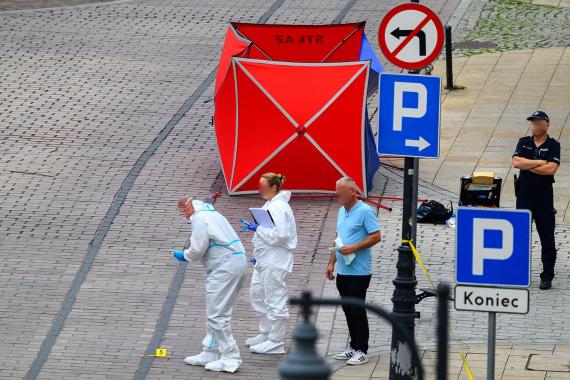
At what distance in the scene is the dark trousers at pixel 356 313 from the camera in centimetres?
1288

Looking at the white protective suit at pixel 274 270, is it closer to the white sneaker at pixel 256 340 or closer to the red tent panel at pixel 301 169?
the white sneaker at pixel 256 340

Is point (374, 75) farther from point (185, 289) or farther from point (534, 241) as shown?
point (185, 289)

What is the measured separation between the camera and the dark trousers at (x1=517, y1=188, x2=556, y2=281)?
1458cm

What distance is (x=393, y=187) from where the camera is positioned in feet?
60.5

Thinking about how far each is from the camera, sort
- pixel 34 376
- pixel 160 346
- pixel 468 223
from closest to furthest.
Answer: pixel 468 223, pixel 34 376, pixel 160 346

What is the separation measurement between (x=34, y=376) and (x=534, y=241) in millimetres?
6608

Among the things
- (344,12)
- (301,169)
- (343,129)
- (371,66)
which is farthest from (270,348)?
(344,12)

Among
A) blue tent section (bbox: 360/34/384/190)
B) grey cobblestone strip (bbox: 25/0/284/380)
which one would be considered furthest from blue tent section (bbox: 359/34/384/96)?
grey cobblestone strip (bbox: 25/0/284/380)

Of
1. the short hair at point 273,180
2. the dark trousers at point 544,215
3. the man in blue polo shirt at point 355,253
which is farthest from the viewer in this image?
the dark trousers at point 544,215

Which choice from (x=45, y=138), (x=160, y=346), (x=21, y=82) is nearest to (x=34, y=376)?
(x=160, y=346)

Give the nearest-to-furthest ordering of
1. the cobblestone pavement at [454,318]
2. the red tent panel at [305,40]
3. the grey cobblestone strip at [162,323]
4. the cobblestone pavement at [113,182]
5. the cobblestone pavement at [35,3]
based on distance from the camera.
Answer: the grey cobblestone strip at [162,323], the cobblestone pavement at [454,318], the cobblestone pavement at [113,182], the red tent panel at [305,40], the cobblestone pavement at [35,3]

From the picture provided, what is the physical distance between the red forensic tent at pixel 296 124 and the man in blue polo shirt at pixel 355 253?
4754mm

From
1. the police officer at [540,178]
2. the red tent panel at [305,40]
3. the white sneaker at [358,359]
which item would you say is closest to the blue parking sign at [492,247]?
the white sneaker at [358,359]

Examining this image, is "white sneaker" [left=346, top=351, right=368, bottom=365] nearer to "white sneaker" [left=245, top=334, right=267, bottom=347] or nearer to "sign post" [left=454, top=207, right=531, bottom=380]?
"white sneaker" [left=245, top=334, right=267, bottom=347]
